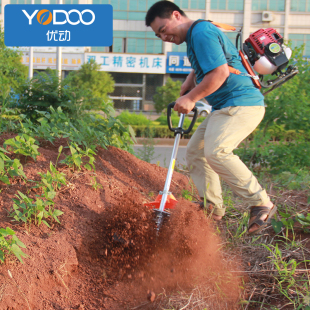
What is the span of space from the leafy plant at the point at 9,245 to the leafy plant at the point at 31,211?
0.80 feet

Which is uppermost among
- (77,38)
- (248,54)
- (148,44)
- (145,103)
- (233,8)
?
(233,8)

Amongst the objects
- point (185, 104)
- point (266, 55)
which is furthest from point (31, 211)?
point (266, 55)

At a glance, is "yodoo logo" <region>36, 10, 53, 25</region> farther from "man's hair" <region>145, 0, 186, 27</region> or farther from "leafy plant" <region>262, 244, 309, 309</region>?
"leafy plant" <region>262, 244, 309, 309</region>

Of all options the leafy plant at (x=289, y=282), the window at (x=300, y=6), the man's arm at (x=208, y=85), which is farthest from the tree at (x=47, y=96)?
the window at (x=300, y=6)

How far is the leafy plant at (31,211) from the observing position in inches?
81.2

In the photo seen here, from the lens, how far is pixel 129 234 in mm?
2336

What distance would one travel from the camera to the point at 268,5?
1282 inches

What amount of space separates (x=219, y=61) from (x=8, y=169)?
1.66 meters

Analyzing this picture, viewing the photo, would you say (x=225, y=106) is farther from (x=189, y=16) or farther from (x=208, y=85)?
(x=189, y=16)

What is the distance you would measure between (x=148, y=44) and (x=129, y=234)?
31789mm

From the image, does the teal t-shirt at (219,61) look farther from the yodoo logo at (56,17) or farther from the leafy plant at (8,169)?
the yodoo logo at (56,17)

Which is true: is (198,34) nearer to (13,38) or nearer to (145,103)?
(13,38)

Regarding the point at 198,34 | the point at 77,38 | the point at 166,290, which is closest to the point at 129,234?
the point at 166,290

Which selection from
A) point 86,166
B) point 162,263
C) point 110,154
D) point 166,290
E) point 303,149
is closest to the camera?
point 166,290
